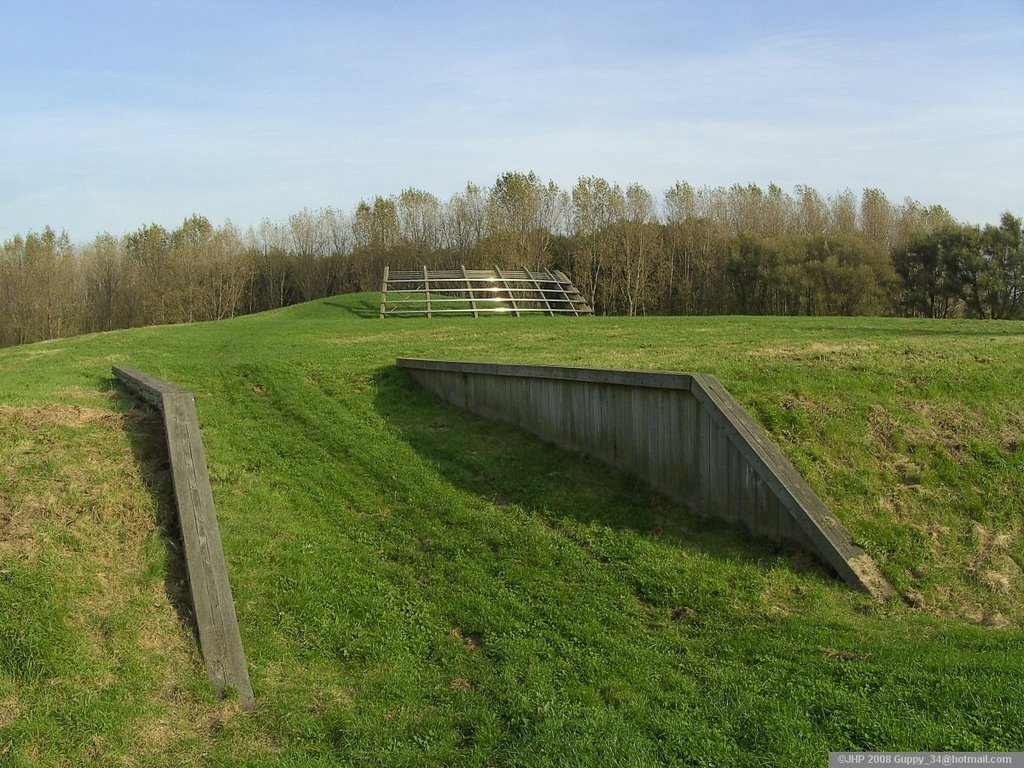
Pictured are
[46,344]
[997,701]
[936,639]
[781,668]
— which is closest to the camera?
[997,701]

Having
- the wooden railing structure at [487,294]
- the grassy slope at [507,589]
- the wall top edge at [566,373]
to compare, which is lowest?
the grassy slope at [507,589]

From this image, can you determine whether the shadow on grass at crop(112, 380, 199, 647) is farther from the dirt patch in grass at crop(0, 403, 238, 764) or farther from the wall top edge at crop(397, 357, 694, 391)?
the wall top edge at crop(397, 357, 694, 391)

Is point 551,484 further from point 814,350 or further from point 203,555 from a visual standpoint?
point 814,350

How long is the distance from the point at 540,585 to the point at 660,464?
6.98ft

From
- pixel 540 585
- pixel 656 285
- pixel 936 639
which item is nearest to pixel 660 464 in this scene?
pixel 540 585

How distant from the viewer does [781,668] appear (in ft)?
17.0

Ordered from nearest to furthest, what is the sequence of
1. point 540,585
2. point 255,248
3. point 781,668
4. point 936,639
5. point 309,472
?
point 781,668, point 936,639, point 540,585, point 309,472, point 255,248

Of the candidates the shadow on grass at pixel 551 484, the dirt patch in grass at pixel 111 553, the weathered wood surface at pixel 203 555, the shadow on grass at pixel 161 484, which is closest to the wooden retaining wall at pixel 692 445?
the shadow on grass at pixel 551 484

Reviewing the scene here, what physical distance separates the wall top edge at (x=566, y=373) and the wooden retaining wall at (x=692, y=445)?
1 centimetres

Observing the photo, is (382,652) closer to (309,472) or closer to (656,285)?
(309,472)

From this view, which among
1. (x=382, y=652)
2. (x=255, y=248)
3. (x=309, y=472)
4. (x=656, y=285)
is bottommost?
(x=382, y=652)

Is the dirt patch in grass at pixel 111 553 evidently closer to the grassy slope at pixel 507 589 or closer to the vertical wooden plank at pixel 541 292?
the grassy slope at pixel 507 589

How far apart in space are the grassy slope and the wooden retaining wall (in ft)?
0.82

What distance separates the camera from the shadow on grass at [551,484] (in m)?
7.27
